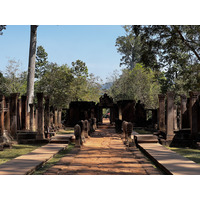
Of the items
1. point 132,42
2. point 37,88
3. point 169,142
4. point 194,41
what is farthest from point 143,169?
point 132,42

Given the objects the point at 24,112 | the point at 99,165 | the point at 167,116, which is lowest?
the point at 99,165

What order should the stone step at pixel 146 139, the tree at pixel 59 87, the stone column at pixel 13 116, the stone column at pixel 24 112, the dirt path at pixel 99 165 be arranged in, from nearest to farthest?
the dirt path at pixel 99 165 → the stone step at pixel 146 139 → the stone column at pixel 13 116 → the stone column at pixel 24 112 → the tree at pixel 59 87

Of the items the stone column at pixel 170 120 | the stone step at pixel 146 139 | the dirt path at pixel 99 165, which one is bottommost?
the dirt path at pixel 99 165

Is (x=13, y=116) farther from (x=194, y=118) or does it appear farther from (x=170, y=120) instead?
(x=194, y=118)

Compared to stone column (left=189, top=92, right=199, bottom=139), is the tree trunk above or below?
above

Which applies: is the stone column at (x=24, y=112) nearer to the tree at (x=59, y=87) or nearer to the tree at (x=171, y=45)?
the tree at (x=171, y=45)

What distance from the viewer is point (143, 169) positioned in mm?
7250

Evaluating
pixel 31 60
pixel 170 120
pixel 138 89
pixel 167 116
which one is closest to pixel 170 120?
pixel 170 120

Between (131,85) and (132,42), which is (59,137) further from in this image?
(132,42)

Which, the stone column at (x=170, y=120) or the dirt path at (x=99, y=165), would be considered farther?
the stone column at (x=170, y=120)

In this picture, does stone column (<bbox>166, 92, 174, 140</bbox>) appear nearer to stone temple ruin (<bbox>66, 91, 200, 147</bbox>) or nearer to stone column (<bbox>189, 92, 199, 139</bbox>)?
stone temple ruin (<bbox>66, 91, 200, 147</bbox>)

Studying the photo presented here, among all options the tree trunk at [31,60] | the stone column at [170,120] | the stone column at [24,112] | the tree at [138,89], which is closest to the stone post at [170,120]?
the stone column at [170,120]

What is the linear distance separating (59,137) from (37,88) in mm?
21088

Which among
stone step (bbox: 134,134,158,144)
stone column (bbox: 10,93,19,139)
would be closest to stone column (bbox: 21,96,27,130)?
stone column (bbox: 10,93,19,139)
